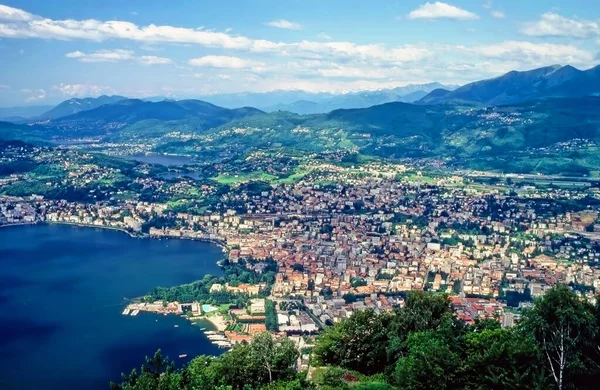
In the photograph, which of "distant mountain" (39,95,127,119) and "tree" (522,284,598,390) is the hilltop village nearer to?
"tree" (522,284,598,390)

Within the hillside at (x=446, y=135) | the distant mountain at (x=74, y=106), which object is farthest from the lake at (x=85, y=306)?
the distant mountain at (x=74, y=106)

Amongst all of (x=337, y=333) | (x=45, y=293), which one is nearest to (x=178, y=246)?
(x=45, y=293)

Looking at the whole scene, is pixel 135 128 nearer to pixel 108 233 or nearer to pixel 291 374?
pixel 108 233

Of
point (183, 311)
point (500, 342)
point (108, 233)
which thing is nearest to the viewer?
point (500, 342)

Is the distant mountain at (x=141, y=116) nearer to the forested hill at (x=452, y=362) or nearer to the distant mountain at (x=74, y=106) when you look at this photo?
the distant mountain at (x=74, y=106)

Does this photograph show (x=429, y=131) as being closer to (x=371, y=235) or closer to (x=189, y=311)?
(x=371, y=235)

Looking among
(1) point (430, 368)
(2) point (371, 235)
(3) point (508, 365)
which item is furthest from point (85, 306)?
(3) point (508, 365)
